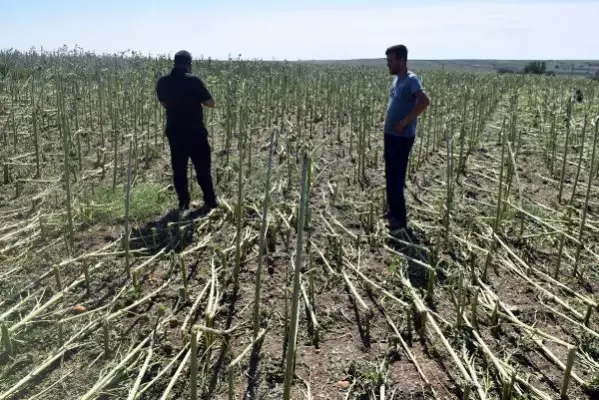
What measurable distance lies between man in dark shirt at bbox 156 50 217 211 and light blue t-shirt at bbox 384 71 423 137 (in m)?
1.65

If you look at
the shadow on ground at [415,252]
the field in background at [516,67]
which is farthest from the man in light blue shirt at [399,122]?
the field in background at [516,67]

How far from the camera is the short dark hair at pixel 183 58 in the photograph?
4.81m

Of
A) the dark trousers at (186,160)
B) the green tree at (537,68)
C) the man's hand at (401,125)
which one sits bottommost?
the dark trousers at (186,160)

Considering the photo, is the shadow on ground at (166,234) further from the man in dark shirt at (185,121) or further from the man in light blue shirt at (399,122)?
the man in light blue shirt at (399,122)

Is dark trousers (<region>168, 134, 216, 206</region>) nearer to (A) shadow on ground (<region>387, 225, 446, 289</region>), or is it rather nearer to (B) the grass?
(B) the grass

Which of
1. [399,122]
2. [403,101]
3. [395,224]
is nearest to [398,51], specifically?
[403,101]

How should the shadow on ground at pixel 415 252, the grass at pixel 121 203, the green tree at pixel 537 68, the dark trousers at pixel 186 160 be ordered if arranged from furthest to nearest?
the green tree at pixel 537 68 → the dark trousers at pixel 186 160 → the grass at pixel 121 203 → the shadow on ground at pixel 415 252

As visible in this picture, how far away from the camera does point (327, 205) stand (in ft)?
17.8

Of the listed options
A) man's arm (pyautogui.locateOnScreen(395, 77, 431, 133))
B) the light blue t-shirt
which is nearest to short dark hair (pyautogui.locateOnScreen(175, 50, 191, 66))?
the light blue t-shirt

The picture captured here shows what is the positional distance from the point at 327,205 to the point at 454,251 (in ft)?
4.86

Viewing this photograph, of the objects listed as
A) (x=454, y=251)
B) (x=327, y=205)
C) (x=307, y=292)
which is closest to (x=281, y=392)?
(x=307, y=292)

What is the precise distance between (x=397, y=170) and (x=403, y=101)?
62 cm

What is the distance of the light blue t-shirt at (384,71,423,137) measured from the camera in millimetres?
Answer: 4562

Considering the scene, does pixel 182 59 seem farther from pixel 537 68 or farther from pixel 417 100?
pixel 537 68
